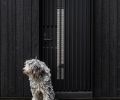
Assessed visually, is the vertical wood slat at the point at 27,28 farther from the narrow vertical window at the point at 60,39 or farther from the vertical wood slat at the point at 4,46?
the narrow vertical window at the point at 60,39

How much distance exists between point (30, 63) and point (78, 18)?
1802mm

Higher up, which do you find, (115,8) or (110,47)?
(115,8)

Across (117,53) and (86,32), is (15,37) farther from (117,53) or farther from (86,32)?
(117,53)

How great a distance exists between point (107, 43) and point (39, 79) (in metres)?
1.97

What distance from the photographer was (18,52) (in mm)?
10914

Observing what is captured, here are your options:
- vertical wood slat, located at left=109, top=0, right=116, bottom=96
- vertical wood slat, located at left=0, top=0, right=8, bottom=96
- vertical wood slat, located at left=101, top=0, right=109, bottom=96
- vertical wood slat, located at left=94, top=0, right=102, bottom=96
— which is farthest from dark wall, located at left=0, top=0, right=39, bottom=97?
vertical wood slat, located at left=109, top=0, right=116, bottom=96

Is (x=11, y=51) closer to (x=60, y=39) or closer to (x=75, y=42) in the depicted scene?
(x=60, y=39)

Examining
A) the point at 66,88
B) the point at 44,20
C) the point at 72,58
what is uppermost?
the point at 44,20

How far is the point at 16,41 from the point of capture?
10.9 meters

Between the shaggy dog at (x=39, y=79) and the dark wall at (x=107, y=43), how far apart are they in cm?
152

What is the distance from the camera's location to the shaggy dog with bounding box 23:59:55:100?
31.9 ft

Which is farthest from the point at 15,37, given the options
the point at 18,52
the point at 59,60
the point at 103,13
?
the point at 103,13

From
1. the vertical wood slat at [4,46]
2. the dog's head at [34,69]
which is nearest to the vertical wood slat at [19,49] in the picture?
the vertical wood slat at [4,46]

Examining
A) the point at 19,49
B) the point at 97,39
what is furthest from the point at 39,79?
the point at 97,39
